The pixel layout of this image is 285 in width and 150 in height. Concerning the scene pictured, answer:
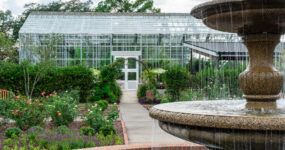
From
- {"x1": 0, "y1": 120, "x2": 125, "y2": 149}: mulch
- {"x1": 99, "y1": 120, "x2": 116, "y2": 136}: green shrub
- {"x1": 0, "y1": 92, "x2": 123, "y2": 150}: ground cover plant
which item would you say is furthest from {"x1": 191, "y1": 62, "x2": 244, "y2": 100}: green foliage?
{"x1": 99, "y1": 120, "x2": 116, "y2": 136}: green shrub

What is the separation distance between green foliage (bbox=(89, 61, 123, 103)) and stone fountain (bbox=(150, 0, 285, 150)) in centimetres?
1913

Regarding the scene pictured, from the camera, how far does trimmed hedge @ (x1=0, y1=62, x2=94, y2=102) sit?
2455 cm

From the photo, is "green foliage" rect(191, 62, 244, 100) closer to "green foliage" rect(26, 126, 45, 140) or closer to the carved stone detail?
"green foliage" rect(26, 126, 45, 140)

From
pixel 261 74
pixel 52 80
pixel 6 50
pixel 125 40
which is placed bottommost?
pixel 52 80

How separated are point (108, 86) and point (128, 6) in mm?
29097

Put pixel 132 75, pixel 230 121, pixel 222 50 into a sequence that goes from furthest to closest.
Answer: pixel 132 75, pixel 222 50, pixel 230 121

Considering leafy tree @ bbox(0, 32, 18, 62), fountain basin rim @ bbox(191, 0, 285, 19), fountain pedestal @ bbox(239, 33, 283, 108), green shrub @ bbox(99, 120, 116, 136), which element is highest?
fountain basin rim @ bbox(191, 0, 285, 19)

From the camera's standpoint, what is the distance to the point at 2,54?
39.4m

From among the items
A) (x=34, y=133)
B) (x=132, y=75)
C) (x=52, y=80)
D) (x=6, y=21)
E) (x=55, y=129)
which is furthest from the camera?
(x=6, y=21)

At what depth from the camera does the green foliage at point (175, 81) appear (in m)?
23.2

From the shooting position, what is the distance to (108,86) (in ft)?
80.3

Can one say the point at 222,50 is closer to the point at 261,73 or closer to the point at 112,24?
the point at 112,24

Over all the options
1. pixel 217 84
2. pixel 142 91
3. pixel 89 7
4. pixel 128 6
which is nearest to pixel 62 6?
pixel 89 7

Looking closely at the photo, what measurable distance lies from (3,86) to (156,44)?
38.3ft
